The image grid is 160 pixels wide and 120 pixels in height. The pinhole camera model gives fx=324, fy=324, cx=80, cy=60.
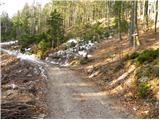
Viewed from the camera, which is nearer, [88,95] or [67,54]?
[88,95]

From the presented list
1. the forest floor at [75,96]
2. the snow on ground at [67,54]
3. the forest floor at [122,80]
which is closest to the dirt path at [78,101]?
the forest floor at [75,96]

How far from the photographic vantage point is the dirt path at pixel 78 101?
55.2 feet

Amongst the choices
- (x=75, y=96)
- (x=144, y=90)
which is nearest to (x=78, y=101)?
(x=75, y=96)

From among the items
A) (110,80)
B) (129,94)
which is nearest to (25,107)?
(129,94)

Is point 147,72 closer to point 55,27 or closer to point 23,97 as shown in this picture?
point 23,97

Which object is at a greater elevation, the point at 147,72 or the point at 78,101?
the point at 147,72

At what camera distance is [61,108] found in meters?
17.7

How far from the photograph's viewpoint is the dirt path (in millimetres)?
16812

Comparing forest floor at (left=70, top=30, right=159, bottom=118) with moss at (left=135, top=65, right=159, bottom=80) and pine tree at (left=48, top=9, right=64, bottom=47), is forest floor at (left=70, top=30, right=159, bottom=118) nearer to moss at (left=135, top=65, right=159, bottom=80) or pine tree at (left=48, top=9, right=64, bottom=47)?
moss at (left=135, top=65, right=159, bottom=80)

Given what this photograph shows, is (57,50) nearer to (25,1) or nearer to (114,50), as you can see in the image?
(114,50)

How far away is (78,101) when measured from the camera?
63.3ft

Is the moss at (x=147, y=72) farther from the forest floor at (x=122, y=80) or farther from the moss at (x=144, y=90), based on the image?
the moss at (x=144, y=90)

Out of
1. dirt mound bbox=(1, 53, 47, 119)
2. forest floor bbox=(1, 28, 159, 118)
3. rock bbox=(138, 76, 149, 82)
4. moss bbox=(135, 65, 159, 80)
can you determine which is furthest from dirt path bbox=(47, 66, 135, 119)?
moss bbox=(135, 65, 159, 80)

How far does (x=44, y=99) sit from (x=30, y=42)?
40412 mm
